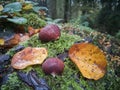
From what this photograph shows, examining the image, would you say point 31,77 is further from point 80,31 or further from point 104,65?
point 80,31

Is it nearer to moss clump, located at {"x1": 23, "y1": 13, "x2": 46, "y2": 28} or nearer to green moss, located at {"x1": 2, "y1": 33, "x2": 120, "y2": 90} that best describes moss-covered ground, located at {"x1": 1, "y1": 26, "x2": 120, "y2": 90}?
green moss, located at {"x1": 2, "y1": 33, "x2": 120, "y2": 90}

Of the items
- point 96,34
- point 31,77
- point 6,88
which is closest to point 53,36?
point 31,77

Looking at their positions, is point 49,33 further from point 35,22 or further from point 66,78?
point 35,22

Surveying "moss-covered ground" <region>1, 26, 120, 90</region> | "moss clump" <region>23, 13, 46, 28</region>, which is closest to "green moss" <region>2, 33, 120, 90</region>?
"moss-covered ground" <region>1, 26, 120, 90</region>

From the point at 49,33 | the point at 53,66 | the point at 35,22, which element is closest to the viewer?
the point at 53,66

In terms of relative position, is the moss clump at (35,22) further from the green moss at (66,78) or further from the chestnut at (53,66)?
the chestnut at (53,66)

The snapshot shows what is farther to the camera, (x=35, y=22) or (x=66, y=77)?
(x=35, y=22)

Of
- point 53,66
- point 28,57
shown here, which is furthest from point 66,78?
point 28,57
